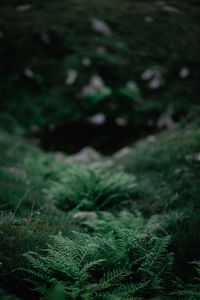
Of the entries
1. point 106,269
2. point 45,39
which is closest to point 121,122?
point 45,39

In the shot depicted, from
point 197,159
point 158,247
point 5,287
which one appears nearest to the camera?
point 5,287

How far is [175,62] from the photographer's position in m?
13.2

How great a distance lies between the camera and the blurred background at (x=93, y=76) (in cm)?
1008

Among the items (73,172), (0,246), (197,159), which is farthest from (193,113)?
(0,246)

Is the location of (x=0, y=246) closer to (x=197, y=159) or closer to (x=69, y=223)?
(x=69, y=223)

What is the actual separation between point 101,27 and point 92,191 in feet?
51.6

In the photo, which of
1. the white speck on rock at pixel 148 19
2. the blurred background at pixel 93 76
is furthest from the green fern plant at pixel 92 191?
the white speck on rock at pixel 148 19

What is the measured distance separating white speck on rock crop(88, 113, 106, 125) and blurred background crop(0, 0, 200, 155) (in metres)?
0.05

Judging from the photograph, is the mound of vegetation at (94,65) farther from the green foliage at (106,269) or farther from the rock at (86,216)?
the green foliage at (106,269)

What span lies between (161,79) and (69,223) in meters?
11.7

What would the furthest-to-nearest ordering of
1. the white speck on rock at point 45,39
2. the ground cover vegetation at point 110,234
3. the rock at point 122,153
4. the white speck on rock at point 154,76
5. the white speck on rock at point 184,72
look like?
the white speck on rock at point 45,39, the white speck on rock at point 184,72, the white speck on rock at point 154,76, the rock at point 122,153, the ground cover vegetation at point 110,234

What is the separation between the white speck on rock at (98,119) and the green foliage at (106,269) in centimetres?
867

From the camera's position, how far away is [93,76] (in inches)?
468

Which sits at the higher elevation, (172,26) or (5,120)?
(172,26)
